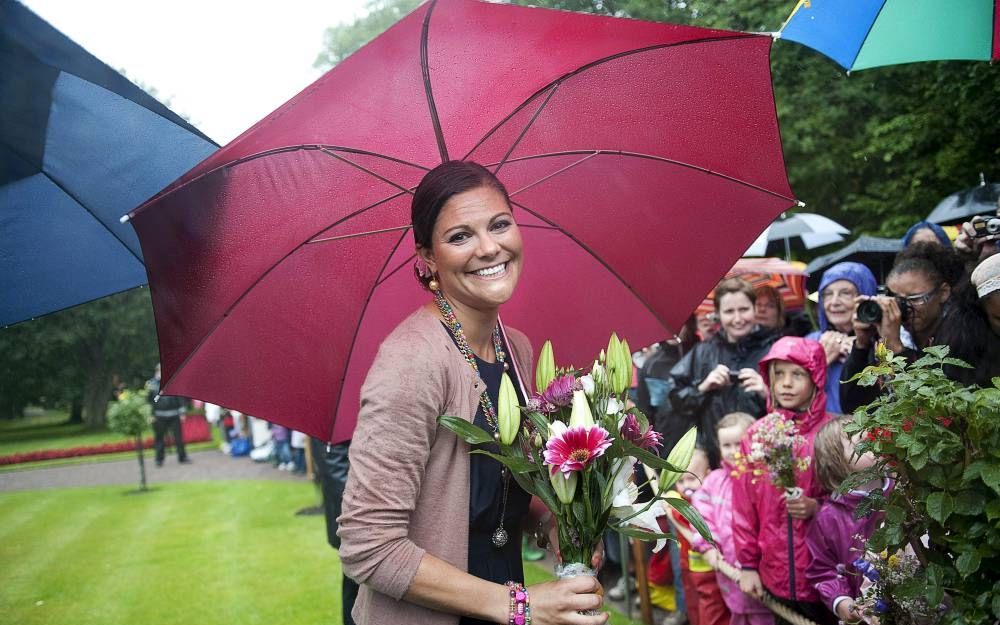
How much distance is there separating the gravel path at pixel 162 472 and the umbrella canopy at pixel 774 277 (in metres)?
9.92

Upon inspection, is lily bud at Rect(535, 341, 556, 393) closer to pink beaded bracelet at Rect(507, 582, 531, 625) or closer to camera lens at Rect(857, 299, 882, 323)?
pink beaded bracelet at Rect(507, 582, 531, 625)

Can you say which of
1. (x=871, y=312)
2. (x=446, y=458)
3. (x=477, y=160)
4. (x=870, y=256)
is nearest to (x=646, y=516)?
(x=446, y=458)

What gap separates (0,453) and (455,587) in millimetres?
9020

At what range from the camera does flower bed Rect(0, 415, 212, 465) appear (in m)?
12.1

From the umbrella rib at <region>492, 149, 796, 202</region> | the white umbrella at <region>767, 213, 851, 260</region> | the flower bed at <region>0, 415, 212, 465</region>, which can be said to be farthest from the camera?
the flower bed at <region>0, 415, 212, 465</region>

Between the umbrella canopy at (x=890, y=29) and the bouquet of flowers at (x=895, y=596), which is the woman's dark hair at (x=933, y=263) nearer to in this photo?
the umbrella canopy at (x=890, y=29)

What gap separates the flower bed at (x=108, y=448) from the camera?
12124 mm

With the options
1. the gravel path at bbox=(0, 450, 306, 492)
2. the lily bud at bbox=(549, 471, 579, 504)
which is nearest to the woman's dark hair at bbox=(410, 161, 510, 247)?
the lily bud at bbox=(549, 471, 579, 504)

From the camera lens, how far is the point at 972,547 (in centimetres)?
210

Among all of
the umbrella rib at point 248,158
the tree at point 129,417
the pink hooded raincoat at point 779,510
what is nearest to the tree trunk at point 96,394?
the tree at point 129,417

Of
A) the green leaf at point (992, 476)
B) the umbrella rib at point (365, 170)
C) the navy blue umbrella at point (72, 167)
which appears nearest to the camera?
the green leaf at point (992, 476)

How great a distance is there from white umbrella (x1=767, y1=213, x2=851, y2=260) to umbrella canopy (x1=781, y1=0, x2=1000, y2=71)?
544cm

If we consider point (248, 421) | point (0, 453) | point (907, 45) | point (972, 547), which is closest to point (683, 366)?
point (907, 45)

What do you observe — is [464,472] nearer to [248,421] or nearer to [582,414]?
[582,414]
